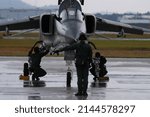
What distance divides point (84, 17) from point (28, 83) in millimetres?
3049

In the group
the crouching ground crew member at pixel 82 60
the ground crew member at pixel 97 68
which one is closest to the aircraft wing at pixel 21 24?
the ground crew member at pixel 97 68

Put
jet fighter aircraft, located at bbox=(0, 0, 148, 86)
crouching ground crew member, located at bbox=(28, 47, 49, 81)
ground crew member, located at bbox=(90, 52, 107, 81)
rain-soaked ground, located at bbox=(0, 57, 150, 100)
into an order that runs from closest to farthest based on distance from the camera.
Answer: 1. rain-soaked ground, located at bbox=(0, 57, 150, 100)
2. jet fighter aircraft, located at bbox=(0, 0, 148, 86)
3. crouching ground crew member, located at bbox=(28, 47, 49, 81)
4. ground crew member, located at bbox=(90, 52, 107, 81)

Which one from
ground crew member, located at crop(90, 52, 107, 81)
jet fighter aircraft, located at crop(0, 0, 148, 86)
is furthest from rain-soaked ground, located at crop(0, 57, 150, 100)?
jet fighter aircraft, located at crop(0, 0, 148, 86)

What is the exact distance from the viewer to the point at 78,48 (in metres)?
16.7

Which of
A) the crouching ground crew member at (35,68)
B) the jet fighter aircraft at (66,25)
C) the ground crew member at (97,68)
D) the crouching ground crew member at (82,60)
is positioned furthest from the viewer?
the ground crew member at (97,68)

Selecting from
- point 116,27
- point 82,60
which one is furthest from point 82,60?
point 116,27

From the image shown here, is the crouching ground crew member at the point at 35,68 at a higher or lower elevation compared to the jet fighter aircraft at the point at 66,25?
lower

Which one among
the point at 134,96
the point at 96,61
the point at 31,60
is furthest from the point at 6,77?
the point at 134,96

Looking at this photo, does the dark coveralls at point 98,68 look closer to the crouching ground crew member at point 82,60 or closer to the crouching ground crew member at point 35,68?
the crouching ground crew member at point 35,68

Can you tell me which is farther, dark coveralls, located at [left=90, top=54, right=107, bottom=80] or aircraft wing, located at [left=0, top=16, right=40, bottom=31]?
aircraft wing, located at [left=0, top=16, right=40, bottom=31]

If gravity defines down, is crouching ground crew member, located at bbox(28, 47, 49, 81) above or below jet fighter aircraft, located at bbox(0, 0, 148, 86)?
below

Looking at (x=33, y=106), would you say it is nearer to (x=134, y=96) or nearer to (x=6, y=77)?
(x=134, y=96)

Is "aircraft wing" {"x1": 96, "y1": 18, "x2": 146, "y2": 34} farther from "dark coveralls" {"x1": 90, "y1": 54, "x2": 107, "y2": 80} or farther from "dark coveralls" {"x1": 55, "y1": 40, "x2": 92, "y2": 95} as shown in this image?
"dark coveralls" {"x1": 55, "y1": 40, "x2": 92, "y2": 95}

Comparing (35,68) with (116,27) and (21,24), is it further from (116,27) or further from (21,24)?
(116,27)
